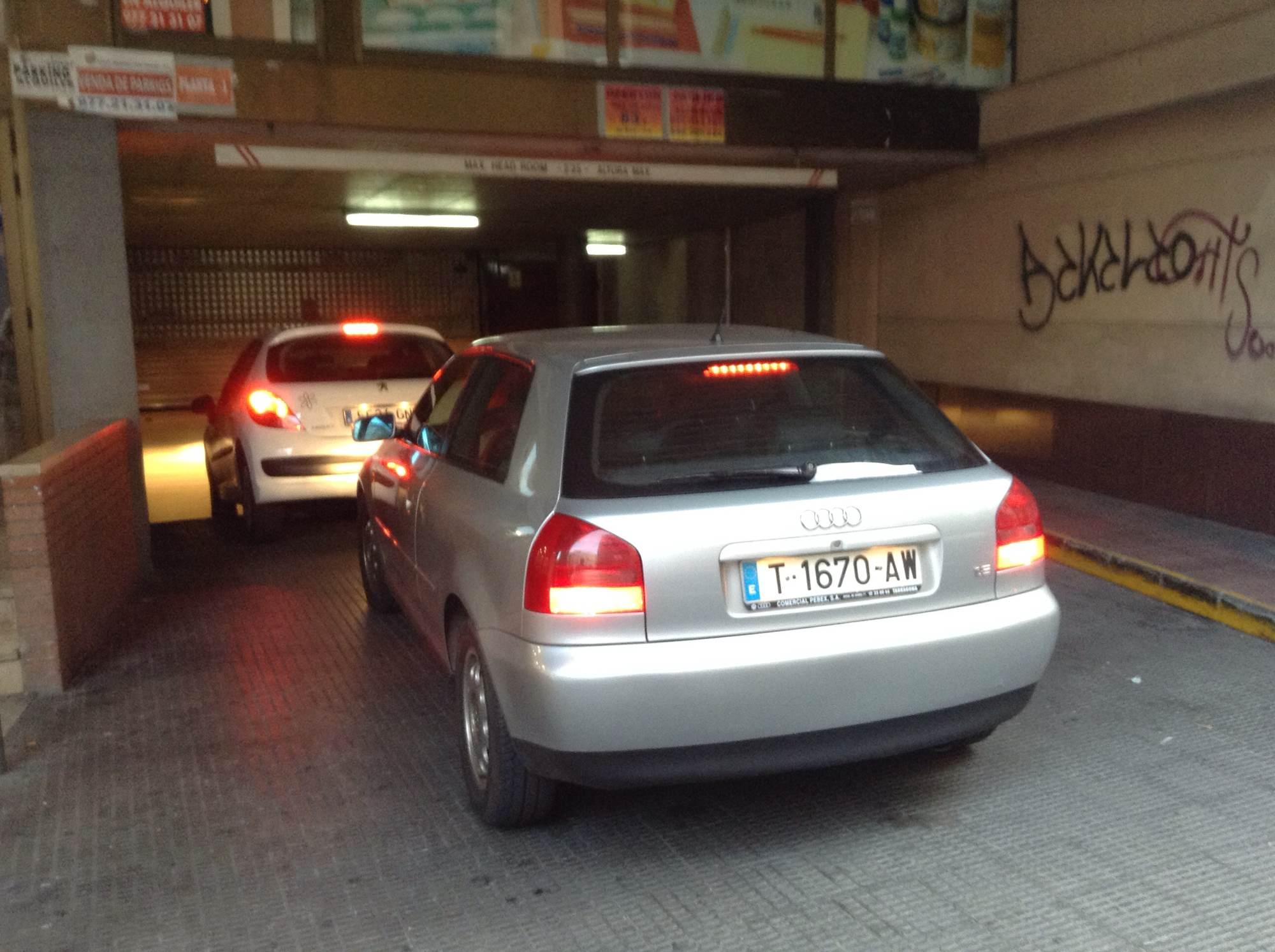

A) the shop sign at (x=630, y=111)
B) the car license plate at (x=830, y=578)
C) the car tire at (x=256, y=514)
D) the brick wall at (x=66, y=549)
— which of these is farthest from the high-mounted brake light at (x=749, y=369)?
the shop sign at (x=630, y=111)

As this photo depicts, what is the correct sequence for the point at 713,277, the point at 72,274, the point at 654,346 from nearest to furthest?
the point at 654,346 < the point at 72,274 < the point at 713,277

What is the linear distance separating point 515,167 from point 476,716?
5.66m

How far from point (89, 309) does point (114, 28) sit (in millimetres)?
1769

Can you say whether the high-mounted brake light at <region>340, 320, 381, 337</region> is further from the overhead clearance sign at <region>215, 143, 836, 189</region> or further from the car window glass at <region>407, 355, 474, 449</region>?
the car window glass at <region>407, 355, 474, 449</region>

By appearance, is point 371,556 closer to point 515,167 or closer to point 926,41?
point 515,167

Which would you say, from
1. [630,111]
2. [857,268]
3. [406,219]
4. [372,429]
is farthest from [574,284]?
[372,429]

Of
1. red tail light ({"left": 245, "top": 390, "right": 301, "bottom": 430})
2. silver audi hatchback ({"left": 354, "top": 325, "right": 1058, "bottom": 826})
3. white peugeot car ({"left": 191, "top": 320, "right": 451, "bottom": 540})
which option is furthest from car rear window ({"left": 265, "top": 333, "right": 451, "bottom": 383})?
silver audi hatchback ({"left": 354, "top": 325, "right": 1058, "bottom": 826})

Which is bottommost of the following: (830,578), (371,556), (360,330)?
(371,556)

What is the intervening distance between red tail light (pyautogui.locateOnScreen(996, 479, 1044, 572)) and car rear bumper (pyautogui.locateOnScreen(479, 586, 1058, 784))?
149 mm

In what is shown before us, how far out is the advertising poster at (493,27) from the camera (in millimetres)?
7852

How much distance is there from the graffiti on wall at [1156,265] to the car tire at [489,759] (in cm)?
580

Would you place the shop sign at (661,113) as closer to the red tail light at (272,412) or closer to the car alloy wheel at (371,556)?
the red tail light at (272,412)

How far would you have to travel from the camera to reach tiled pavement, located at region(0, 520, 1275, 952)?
314 cm

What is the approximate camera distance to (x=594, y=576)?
317cm
